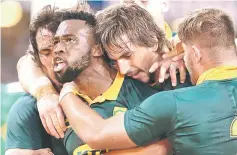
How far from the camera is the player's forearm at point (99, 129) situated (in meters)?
1.43

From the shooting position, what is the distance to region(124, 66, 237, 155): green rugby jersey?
4.62 feet

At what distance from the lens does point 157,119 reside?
1399 millimetres

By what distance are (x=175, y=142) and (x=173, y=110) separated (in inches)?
4.1

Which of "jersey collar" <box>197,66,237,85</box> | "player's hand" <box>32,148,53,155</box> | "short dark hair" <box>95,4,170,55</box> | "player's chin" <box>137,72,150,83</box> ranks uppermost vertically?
"short dark hair" <box>95,4,170,55</box>

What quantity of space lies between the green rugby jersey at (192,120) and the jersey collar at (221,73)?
0.04 m

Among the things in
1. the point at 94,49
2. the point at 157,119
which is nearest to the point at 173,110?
the point at 157,119

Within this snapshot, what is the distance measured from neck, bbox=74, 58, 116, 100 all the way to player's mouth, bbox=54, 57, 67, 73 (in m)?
0.07

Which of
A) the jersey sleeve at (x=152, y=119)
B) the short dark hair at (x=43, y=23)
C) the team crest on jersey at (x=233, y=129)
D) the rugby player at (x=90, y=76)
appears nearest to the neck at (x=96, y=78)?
the rugby player at (x=90, y=76)

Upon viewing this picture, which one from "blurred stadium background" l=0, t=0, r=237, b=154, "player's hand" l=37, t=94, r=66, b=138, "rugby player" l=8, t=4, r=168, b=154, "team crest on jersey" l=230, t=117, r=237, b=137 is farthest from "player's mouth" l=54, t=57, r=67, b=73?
"blurred stadium background" l=0, t=0, r=237, b=154

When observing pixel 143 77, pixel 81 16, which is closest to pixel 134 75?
pixel 143 77

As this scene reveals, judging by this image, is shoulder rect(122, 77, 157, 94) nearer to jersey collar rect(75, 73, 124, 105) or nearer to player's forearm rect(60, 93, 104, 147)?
jersey collar rect(75, 73, 124, 105)

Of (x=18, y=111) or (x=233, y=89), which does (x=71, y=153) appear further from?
(x=233, y=89)

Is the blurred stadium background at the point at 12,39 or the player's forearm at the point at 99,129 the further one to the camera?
the blurred stadium background at the point at 12,39

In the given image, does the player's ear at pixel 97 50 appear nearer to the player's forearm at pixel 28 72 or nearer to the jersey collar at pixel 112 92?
the jersey collar at pixel 112 92
